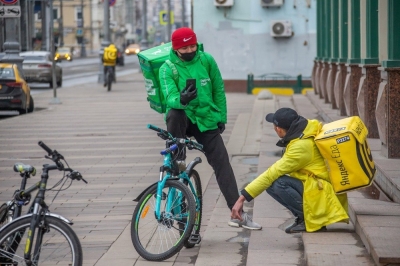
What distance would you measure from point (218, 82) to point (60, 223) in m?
2.52

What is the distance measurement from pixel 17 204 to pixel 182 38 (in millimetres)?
2080

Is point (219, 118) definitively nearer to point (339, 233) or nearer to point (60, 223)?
point (339, 233)

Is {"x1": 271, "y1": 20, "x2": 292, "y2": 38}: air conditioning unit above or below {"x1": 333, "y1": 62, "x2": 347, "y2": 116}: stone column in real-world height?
above

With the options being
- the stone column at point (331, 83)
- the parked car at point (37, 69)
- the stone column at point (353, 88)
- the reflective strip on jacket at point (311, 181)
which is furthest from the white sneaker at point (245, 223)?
the parked car at point (37, 69)

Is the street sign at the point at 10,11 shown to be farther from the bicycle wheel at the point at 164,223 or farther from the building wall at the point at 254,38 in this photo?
the bicycle wheel at the point at 164,223

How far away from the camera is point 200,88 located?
755 cm

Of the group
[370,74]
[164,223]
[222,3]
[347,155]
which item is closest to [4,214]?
[164,223]

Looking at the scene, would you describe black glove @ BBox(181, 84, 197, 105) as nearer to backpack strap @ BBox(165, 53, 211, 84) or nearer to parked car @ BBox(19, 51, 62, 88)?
backpack strap @ BBox(165, 53, 211, 84)

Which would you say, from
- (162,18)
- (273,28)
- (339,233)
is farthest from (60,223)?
(162,18)

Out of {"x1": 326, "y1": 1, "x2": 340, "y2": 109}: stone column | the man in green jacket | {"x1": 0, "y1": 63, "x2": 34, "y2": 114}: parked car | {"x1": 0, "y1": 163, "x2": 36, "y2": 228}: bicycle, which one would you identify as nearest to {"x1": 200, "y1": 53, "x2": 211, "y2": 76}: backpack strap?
the man in green jacket

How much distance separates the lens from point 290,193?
7270 millimetres

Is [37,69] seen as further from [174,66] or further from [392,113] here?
[174,66]

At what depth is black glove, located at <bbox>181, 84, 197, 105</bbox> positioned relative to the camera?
23.3ft

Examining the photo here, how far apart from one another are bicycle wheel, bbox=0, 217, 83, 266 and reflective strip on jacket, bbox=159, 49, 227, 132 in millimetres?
2021
